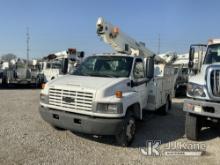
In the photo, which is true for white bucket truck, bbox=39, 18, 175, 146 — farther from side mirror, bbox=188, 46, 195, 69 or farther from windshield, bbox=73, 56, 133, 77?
side mirror, bbox=188, 46, 195, 69

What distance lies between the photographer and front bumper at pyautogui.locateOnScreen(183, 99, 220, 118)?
5500 mm

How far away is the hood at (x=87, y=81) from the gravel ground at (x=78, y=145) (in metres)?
1.34

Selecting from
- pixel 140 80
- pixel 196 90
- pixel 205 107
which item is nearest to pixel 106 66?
pixel 140 80

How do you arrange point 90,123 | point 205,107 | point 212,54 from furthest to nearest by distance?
point 212,54, point 205,107, point 90,123

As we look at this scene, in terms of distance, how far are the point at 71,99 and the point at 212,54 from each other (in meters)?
4.23

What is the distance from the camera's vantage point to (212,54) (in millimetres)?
7242

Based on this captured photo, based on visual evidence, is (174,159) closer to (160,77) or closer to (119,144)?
(119,144)

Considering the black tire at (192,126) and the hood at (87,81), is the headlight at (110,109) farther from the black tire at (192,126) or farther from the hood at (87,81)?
the black tire at (192,126)

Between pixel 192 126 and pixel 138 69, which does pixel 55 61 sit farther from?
pixel 192 126

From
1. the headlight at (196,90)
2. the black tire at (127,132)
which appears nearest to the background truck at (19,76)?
the black tire at (127,132)

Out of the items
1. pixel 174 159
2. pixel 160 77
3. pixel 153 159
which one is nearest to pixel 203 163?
pixel 174 159

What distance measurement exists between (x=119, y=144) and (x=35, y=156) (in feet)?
6.00

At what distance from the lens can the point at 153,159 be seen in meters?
5.24

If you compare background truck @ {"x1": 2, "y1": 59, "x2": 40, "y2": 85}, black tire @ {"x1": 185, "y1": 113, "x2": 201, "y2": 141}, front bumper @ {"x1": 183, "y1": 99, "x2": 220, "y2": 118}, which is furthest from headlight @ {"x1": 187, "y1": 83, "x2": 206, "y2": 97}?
background truck @ {"x1": 2, "y1": 59, "x2": 40, "y2": 85}
